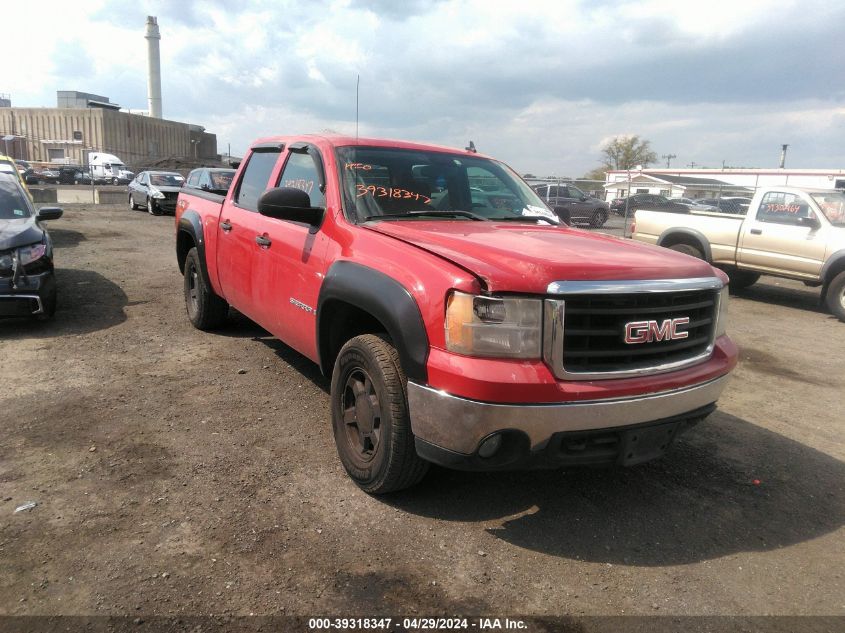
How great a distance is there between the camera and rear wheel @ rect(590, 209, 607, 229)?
69.3 ft

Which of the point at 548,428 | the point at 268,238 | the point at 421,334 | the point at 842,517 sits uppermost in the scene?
the point at 268,238

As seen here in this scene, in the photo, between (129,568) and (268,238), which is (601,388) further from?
(268,238)

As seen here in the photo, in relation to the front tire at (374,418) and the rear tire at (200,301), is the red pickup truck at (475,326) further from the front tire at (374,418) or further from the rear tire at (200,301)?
the rear tire at (200,301)

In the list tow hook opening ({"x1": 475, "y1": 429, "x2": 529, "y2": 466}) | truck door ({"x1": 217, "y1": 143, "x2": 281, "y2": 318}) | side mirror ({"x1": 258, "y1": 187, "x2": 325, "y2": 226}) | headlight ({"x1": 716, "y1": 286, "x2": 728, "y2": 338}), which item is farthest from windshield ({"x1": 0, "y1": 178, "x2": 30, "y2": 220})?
headlight ({"x1": 716, "y1": 286, "x2": 728, "y2": 338})

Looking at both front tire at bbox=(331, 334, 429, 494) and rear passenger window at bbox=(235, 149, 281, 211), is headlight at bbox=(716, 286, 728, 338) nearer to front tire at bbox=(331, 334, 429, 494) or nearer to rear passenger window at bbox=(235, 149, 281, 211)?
front tire at bbox=(331, 334, 429, 494)

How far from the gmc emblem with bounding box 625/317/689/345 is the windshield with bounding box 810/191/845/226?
810cm

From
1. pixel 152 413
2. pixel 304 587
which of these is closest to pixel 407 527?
pixel 304 587

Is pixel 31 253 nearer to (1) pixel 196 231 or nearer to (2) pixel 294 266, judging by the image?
(1) pixel 196 231

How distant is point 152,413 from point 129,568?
1.79 metres

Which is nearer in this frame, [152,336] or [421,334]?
[421,334]

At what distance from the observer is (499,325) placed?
8.48 ft

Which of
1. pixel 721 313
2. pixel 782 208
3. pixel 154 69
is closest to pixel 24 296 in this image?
pixel 721 313

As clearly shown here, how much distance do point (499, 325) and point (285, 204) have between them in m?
1.63

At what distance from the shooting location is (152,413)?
425cm
